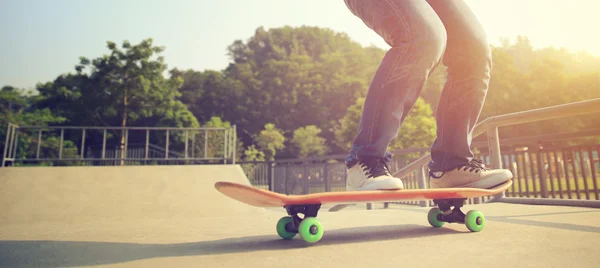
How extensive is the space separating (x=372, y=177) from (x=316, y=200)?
0.95ft

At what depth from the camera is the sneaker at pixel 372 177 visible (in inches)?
61.2

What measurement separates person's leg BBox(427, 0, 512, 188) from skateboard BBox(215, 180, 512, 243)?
0.41 ft

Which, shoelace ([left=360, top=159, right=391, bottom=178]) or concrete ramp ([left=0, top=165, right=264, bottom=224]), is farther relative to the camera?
concrete ramp ([left=0, top=165, right=264, bottom=224])

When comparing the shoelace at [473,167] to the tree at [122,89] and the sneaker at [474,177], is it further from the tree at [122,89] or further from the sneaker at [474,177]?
the tree at [122,89]

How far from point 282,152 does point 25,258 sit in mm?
35824

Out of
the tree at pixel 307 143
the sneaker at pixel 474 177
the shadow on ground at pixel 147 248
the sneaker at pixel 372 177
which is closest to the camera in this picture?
the shadow on ground at pixel 147 248

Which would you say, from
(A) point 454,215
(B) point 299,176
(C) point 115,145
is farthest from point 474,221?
(C) point 115,145

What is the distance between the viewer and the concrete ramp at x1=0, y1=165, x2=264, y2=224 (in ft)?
13.4

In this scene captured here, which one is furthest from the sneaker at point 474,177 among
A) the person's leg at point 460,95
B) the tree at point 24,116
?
the tree at point 24,116

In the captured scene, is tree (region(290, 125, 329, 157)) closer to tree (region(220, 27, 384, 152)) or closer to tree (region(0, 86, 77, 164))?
tree (region(220, 27, 384, 152))

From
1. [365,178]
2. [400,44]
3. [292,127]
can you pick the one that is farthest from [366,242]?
[292,127]

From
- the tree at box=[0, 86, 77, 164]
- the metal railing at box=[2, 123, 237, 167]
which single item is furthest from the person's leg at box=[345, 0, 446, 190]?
the tree at box=[0, 86, 77, 164]

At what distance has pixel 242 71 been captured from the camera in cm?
4297

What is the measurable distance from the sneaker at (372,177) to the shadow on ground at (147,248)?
218 mm
